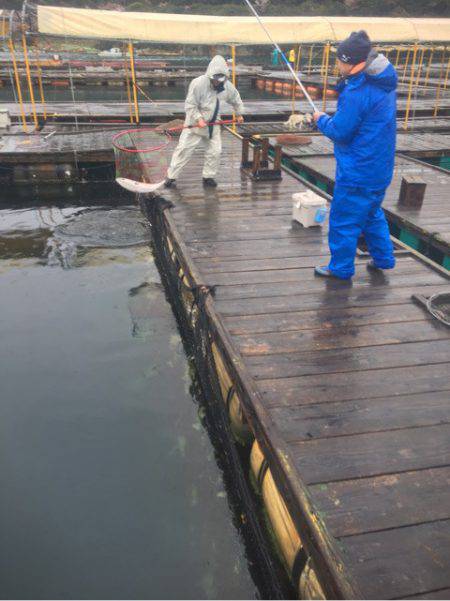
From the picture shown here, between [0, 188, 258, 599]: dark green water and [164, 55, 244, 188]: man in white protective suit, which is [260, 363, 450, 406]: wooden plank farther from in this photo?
[164, 55, 244, 188]: man in white protective suit

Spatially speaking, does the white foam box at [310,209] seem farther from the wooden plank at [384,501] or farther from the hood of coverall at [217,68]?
the wooden plank at [384,501]

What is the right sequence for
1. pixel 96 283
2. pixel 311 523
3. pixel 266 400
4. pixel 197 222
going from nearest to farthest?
pixel 311 523, pixel 266 400, pixel 197 222, pixel 96 283

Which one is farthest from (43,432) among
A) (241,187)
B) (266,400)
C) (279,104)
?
(279,104)

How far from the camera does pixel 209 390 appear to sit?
5.76 m

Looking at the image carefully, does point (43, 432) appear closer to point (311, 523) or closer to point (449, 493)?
point (311, 523)

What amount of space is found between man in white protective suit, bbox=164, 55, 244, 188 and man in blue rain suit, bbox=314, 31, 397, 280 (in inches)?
137

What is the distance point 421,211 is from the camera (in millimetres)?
8242

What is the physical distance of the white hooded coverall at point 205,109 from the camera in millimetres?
7738

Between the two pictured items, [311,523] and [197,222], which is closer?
[311,523]

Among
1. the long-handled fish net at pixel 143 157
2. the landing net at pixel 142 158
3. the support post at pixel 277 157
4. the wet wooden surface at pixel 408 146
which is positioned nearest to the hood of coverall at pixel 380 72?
the long-handled fish net at pixel 143 157

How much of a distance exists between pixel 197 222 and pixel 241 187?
6.99 ft

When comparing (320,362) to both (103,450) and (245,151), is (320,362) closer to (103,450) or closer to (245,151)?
(103,450)

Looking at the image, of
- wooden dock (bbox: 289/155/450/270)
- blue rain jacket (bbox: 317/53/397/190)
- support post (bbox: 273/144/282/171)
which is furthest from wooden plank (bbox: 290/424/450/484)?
support post (bbox: 273/144/282/171)

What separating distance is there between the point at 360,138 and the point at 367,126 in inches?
4.9
